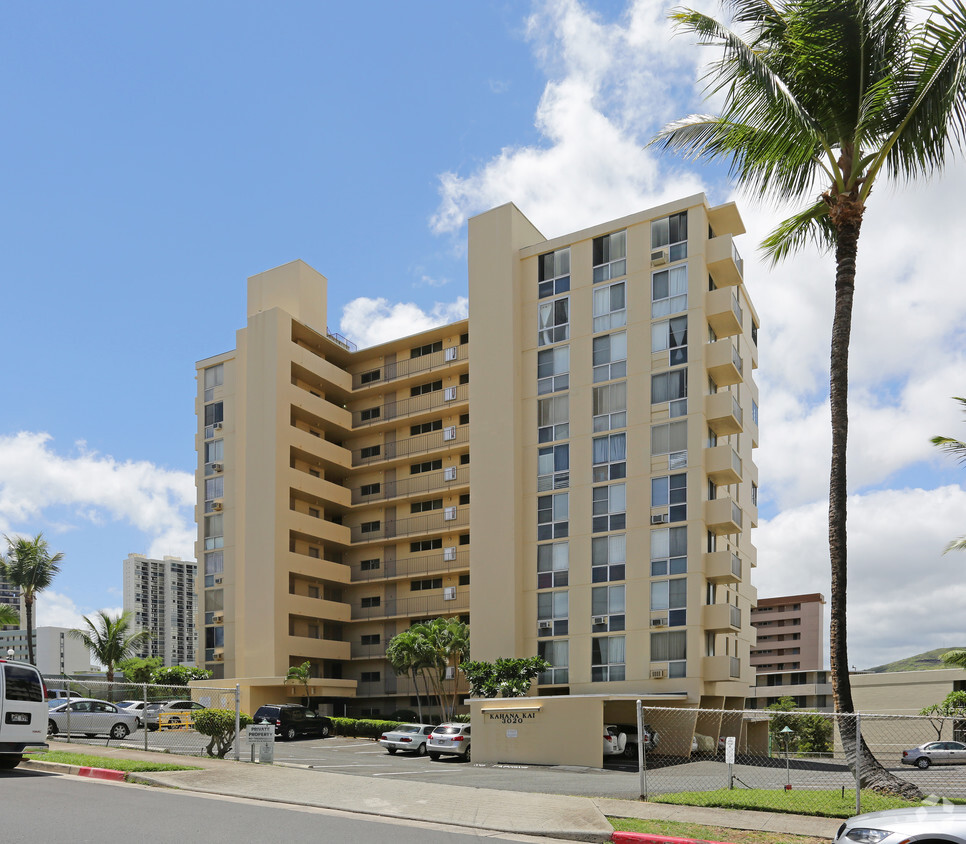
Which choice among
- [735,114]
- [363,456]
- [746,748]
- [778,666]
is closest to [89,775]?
[735,114]

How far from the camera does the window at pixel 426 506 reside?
181 feet

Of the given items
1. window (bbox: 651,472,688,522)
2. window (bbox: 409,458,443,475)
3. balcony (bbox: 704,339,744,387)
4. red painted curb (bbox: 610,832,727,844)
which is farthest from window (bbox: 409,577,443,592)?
red painted curb (bbox: 610,832,727,844)

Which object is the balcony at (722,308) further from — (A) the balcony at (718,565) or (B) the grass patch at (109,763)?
(B) the grass patch at (109,763)

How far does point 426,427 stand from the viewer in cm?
5716

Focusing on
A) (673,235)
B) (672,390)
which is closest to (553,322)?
(673,235)

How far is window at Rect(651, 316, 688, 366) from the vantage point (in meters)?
41.4

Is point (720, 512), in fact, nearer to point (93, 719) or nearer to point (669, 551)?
point (669, 551)

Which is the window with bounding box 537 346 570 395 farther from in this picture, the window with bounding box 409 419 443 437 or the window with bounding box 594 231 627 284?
the window with bounding box 409 419 443 437

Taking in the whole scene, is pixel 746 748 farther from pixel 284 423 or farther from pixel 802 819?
pixel 802 819

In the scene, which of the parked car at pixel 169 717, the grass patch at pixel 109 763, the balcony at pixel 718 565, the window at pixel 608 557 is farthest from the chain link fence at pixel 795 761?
the parked car at pixel 169 717

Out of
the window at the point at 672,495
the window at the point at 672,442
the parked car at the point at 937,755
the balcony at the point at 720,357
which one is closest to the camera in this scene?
the window at the point at 672,495

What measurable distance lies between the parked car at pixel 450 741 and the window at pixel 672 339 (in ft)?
61.0

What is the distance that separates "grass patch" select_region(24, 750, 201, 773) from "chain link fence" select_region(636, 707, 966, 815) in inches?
382

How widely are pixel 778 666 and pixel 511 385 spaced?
94.7m
